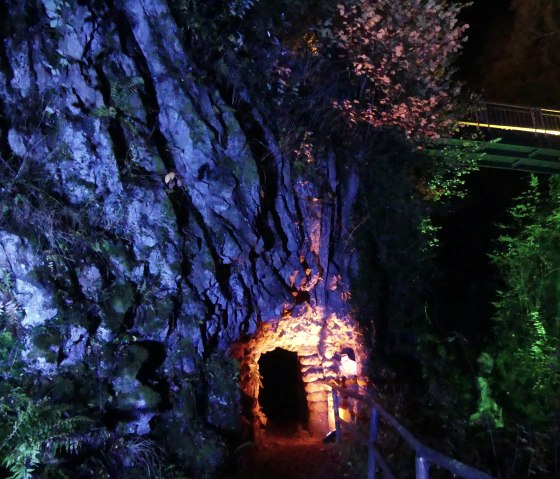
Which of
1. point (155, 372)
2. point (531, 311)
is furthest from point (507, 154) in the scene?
point (155, 372)

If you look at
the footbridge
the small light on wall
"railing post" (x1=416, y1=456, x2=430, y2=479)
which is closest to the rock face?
the small light on wall

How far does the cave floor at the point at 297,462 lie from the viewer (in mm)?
6785

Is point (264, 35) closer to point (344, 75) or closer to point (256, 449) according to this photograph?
point (344, 75)

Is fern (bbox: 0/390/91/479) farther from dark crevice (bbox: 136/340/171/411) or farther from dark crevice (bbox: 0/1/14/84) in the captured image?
dark crevice (bbox: 0/1/14/84)

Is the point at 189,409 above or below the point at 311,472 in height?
above

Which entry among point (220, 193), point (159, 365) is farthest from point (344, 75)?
point (159, 365)

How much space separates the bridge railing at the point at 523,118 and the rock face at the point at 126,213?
764 cm

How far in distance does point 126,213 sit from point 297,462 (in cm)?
513

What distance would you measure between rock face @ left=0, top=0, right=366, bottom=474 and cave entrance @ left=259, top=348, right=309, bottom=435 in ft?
17.8

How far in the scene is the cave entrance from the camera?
1257 centimetres

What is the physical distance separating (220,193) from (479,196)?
1116 centimetres

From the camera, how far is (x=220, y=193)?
7.71 meters

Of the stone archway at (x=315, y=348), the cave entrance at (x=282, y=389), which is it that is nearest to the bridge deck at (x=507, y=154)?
the stone archway at (x=315, y=348)

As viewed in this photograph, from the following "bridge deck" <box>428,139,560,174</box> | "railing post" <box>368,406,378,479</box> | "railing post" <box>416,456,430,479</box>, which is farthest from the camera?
"bridge deck" <box>428,139,560,174</box>
